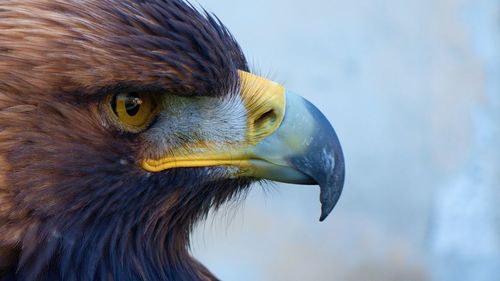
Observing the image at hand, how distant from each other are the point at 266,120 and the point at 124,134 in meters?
0.39

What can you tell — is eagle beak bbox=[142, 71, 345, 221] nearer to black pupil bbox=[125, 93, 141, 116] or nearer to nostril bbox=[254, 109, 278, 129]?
nostril bbox=[254, 109, 278, 129]

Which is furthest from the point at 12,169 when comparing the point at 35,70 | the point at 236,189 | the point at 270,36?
the point at 270,36

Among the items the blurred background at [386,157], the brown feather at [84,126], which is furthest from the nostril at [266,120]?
the blurred background at [386,157]

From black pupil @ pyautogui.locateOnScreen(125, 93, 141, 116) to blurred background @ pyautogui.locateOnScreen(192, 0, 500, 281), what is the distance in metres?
3.56

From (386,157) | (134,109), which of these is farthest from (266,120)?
(386,157)

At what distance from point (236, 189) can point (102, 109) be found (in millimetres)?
520

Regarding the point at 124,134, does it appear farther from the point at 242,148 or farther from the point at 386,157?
the point at 386,157

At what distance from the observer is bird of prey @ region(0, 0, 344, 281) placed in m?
2.56

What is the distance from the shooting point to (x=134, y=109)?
8.68ft

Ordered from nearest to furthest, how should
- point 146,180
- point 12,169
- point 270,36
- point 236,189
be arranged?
point 12,169 → point 146,180 → point 236,189 → point 270,36

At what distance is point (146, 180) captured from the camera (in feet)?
8.91

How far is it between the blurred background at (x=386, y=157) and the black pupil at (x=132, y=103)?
356 centimetres

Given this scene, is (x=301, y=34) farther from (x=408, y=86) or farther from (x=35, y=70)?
(x=35, y=70)

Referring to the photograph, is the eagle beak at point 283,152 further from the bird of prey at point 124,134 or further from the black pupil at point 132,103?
the black pupil at point 132,103
